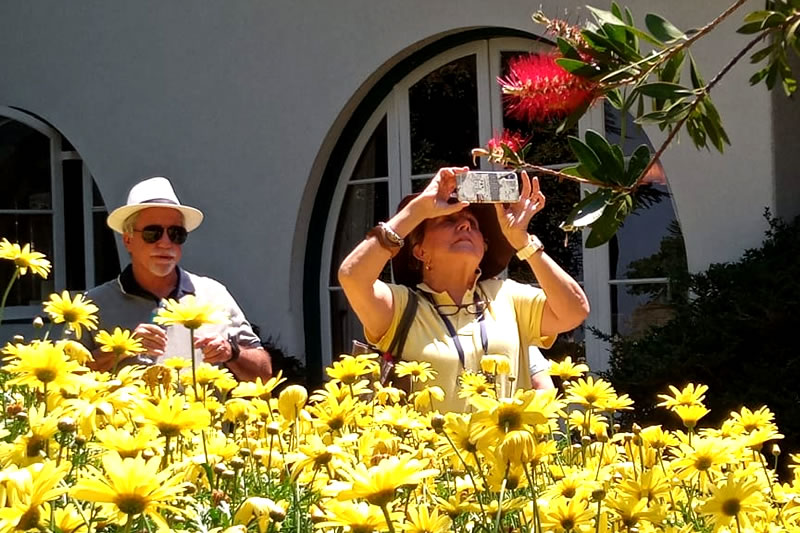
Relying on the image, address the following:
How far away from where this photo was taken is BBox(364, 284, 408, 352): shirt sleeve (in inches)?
114

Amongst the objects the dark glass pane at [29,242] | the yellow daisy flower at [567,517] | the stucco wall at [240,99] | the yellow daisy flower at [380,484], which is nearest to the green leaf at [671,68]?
the yellow daisy flower at [567,517]

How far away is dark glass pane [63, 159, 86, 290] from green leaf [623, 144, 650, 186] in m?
7.79

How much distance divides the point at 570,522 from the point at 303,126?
19.1 ft

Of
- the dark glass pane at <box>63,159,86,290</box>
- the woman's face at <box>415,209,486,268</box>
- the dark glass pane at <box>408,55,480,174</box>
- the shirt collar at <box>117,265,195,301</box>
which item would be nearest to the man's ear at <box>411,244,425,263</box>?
the woman's face at <box>415,209,486,268</box>

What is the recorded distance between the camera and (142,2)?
7688mm

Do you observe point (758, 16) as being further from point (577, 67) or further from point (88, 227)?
point (88, 227)

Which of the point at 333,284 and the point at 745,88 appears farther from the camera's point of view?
the point at 333,284

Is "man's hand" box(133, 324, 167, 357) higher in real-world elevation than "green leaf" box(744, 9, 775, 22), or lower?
lower

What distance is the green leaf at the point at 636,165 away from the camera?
53.9 inches

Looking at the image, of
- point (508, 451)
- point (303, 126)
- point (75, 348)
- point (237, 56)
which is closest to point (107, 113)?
point (237, 56)

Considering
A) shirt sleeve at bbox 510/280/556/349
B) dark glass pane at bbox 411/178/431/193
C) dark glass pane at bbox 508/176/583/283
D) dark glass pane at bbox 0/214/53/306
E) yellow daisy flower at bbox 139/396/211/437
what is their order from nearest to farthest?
yellow daisy flower at bbox 139/396/211/437, shirt sleeve at bbox 510/280/556/349, dark glass pane at bbox 508/176/583/283, dark glass pane at bbox 411/178/431/193, dark glass pane at bbox 0/214/53/306

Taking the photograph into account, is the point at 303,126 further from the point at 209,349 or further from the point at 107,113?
the point at 209,349

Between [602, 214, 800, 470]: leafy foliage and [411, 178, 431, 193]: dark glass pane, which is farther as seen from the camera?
[411, 178, 431, 193]: dark glass pane

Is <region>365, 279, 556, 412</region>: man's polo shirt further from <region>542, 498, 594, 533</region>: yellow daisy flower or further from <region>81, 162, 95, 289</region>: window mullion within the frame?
<region>81, 162, 95, 289</region>: window mullion
